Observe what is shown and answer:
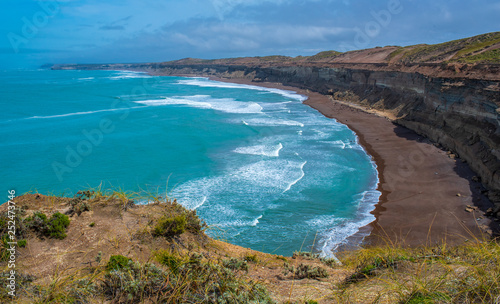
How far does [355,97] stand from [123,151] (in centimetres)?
3864

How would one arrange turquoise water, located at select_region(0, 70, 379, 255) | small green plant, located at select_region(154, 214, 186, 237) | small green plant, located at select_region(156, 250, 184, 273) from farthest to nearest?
1. turquoise water, located at select_region(0, 70, 379, 255)
2. small green plant, located at select_region(154, 214, 186, 237)
3. small green plant, located at select_region(156, 250, 184, 273)

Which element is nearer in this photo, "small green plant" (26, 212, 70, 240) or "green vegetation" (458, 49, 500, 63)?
"small green plant" (26, 212, 70, 240)

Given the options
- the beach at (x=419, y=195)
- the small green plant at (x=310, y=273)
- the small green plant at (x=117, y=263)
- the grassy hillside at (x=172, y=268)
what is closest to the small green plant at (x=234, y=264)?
the grassy hillside at (x=172, y=268)

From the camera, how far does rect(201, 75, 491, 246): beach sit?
12992 mm

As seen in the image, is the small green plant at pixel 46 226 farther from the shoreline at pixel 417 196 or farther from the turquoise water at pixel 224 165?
the shoreline at pixel 417 196

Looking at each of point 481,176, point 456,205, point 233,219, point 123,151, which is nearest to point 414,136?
point 481,176

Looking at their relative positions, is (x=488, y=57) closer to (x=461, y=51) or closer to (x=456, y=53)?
(x=456, y=53)

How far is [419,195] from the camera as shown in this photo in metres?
16.7

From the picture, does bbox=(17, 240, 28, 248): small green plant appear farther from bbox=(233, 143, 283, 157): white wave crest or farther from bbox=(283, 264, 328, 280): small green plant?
bbox=(233, 143, 283, 157): white wave crest

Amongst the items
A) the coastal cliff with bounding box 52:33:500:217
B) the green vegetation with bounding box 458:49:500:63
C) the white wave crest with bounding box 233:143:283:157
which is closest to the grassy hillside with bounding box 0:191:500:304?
the coastal cliff with bounding box 52:33:500:217

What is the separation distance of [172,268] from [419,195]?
16029 millimetres

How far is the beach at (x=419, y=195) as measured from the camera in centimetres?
1299

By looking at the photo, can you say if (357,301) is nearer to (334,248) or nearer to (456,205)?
(334,248)

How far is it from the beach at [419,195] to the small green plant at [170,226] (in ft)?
15.1
